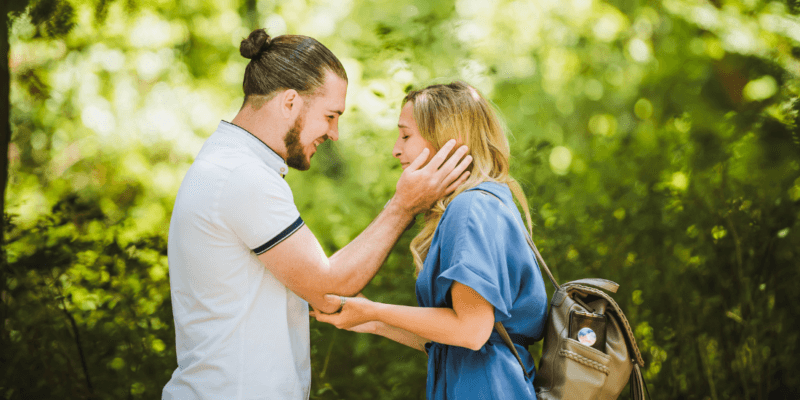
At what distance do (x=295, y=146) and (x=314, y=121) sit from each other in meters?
0.12

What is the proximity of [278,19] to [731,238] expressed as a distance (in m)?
4.08

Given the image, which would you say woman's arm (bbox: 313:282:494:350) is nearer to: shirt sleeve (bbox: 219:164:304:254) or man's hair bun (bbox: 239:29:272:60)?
shirt sleeve (bbox: 219:164:304:254)

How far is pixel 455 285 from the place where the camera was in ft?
4.92

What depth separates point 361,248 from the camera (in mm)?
1790

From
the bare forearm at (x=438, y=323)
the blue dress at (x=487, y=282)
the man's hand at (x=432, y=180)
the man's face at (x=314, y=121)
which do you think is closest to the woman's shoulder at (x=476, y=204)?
the blue dress at (x=487, y=282)

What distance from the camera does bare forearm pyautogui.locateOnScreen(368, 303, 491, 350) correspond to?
1481 millimetres

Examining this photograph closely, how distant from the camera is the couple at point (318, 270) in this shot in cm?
154

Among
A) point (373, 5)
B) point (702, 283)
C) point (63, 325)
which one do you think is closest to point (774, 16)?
point (702, 283)

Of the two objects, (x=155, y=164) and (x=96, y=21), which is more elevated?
(x=96, y=21)

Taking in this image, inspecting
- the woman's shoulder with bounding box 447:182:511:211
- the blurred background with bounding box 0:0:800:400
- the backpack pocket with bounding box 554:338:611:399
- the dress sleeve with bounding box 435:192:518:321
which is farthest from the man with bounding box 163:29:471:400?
the blurred background with bounding box 0:0:800:400

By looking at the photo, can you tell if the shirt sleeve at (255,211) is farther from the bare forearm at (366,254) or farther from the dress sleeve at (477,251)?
the dress sleeve at (477,251)

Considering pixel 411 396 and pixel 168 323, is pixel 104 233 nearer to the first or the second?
pixel 168 323

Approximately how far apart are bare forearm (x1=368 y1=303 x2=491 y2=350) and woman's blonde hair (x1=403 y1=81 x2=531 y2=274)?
1.23ft

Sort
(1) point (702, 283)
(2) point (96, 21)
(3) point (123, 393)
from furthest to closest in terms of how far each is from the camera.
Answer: (2) point (96, 21) → (1) point (702, 283) → (3) point (123, 393)
